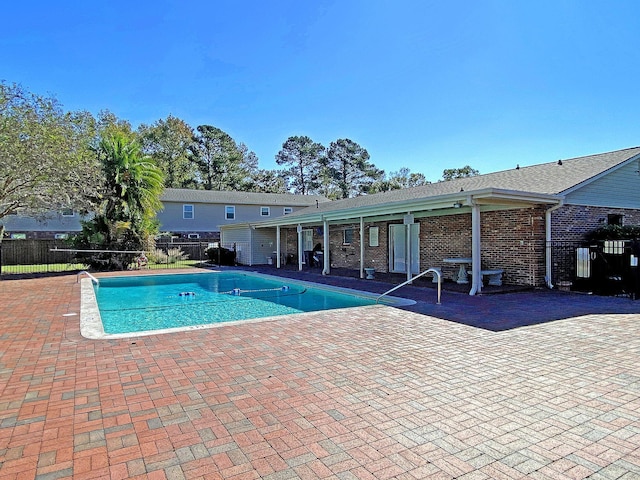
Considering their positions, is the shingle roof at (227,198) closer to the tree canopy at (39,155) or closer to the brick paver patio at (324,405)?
the tree canopy at (39,155)

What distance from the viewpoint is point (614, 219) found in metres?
12.9

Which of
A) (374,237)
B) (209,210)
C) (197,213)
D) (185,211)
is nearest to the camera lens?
(374,237)

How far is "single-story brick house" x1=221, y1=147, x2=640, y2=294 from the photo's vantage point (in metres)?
10.8

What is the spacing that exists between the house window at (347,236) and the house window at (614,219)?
9875 millimetres

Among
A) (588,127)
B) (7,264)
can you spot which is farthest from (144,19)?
(7,264)

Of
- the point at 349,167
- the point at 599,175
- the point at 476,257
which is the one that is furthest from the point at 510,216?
the point at 349,167

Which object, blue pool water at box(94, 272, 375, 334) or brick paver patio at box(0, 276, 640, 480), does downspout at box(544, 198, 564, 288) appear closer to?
brick paver patio at box(0, 276, 640, 480)

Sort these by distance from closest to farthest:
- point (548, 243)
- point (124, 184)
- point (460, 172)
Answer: point (548, 243)
point (124, 184)
point (460, 172)

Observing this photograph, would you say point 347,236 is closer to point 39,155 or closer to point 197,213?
point 39,155

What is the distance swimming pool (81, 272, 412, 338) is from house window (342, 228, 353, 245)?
4619 millimetres

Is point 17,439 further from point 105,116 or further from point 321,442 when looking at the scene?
point 105,116

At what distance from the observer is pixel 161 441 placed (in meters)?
2.92

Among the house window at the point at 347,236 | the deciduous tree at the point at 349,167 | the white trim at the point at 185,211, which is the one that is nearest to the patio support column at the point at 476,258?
the house window at the point at 347,236

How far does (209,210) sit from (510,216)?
84.2ft
